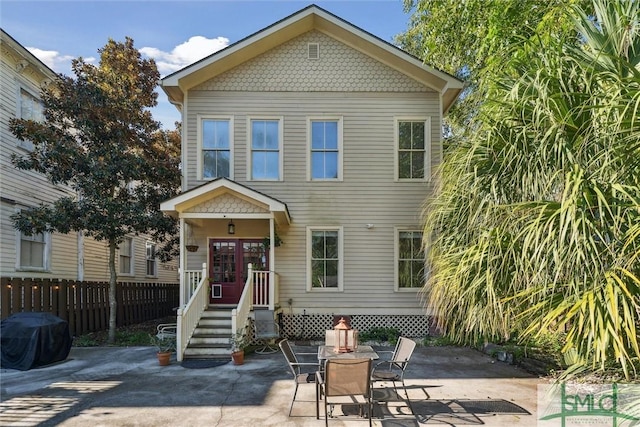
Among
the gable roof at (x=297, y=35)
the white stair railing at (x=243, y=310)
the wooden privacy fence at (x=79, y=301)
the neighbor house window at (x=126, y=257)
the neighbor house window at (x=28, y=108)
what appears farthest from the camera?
the neighbor house window at (x=126, y=257)

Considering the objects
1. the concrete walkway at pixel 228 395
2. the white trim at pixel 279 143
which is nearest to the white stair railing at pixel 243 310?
the concrete walkway at pixel 228 395

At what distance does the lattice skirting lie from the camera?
11039 millimetres

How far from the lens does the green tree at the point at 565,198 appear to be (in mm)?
3002

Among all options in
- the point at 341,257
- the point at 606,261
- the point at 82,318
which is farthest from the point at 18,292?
the point at 606,261

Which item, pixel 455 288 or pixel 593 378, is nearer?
pixel 455 288

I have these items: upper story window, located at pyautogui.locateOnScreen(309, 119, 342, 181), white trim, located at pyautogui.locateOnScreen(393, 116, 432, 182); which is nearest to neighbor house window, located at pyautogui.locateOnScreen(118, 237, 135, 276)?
upper story window, located at pyautogui.locateOnScreen(309, 119, 342, 181)

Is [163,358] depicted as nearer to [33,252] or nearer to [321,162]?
[321,162]

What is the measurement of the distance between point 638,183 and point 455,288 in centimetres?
198

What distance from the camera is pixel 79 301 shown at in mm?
11055

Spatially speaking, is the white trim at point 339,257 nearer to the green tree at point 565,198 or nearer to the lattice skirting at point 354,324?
the lattice skirting at point 354,324

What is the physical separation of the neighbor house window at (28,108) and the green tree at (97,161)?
1.41 meters

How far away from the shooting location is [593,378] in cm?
585

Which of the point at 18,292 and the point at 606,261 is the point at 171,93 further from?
the point at 606,261

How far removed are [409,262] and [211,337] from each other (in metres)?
5.70
